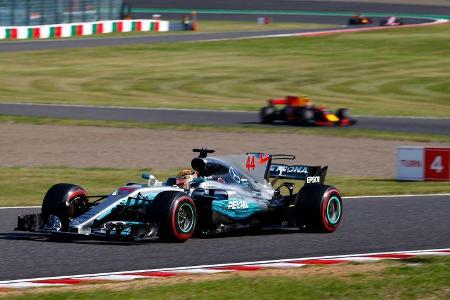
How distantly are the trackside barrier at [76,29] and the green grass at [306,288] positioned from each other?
163 ft

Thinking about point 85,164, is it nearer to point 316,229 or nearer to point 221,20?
point 316,229

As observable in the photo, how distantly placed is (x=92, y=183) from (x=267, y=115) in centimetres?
1224

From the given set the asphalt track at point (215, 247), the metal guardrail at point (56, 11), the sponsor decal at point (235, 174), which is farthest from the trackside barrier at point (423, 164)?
the metal guardrail at point (56, 11)

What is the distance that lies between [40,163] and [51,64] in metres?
25.7

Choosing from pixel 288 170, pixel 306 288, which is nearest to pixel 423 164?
pixel 288 170

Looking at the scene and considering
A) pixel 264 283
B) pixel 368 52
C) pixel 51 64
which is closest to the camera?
pixel 264 283

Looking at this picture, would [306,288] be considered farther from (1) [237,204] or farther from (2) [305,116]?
(2) [305,116]

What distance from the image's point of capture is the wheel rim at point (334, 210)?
13.6m

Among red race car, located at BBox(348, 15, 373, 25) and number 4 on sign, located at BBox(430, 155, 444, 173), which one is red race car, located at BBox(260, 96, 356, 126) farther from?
red race car, located at BBox(348, 15, 373, 25)

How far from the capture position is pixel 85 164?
74.5 feet

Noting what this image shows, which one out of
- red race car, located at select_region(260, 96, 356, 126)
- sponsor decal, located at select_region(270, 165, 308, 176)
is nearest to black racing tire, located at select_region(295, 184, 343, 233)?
sponsor decal, located at select_region(270, 165, 308, 176)

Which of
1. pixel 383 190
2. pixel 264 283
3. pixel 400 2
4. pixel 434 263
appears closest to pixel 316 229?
pixel 434 263

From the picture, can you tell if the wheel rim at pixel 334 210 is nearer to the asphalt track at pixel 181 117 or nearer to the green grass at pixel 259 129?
the green grass at pixel 259 129

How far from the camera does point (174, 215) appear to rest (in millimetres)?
12180
